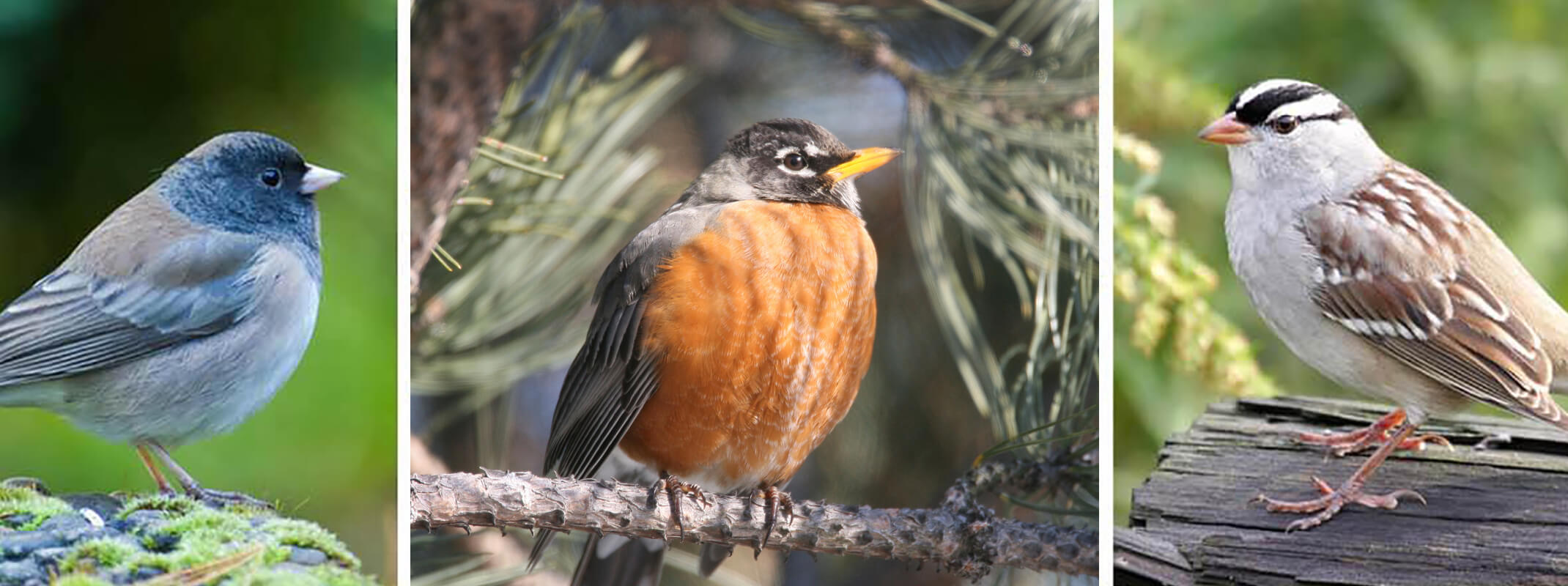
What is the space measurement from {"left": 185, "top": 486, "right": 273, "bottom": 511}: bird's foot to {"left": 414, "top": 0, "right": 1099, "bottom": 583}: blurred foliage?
30 cm

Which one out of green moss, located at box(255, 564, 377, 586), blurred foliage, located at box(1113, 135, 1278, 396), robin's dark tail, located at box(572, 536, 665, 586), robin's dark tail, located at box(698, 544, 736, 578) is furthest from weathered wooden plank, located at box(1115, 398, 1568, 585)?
green moss, located at box(255, 564, 377, 586)

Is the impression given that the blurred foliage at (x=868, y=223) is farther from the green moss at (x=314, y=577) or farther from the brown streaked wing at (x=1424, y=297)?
the brown streaked wing at (x=1424, y=297)

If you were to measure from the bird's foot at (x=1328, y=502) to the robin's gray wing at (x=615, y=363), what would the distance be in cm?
103

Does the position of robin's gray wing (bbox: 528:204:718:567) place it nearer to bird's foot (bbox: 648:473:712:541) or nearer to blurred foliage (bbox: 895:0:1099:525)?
bird's foot (bbox: 648:473:712:541)

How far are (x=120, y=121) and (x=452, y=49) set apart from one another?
619mm

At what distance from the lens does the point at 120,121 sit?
112 inches

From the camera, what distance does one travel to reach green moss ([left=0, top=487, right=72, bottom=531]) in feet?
8.43

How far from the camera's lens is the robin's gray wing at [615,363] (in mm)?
2686

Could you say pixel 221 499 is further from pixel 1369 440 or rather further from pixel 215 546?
pixel 1369 440

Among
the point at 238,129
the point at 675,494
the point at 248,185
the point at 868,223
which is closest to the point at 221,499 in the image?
the point at 248,185

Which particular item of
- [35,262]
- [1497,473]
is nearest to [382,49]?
[35,262]

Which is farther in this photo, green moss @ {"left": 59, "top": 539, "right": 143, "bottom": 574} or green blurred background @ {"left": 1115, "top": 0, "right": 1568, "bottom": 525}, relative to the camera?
green blurred background @ {"left": 1115, "top": 0, "right": 1568, "bottom": 525}

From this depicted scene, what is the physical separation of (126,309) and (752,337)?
3.29ft

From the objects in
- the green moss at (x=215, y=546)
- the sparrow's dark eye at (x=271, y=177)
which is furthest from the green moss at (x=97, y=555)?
the sparrow's dark eye at (x=271, y=177)
